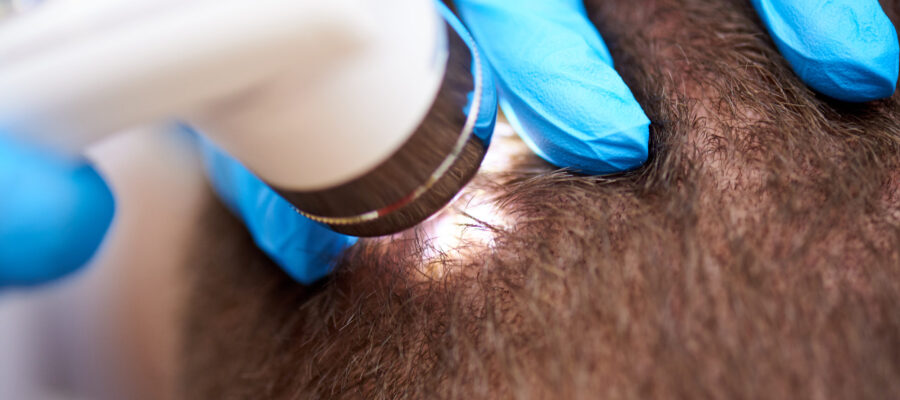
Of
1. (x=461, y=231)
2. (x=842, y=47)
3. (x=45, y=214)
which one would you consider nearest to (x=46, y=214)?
(x=45, y=214)

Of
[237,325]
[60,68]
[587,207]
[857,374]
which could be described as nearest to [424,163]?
[587,207]

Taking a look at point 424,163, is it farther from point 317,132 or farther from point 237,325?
point 237,325

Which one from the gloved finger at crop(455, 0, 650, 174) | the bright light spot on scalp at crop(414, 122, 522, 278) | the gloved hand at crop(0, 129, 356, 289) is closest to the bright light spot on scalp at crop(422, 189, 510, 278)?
the bright light spot on scalp at crop(414, 122, 522, 278)

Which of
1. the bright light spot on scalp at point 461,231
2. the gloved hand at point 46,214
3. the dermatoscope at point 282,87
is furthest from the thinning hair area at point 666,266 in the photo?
the gloved hand at point 46,214

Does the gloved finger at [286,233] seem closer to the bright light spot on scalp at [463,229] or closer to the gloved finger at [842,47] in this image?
the bright light spot on scalp at [463,229]

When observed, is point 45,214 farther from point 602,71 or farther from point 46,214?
point 602,71

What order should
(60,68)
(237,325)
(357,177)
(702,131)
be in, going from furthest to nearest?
(237,325)
(702,131)
(357,177)
(60,68)

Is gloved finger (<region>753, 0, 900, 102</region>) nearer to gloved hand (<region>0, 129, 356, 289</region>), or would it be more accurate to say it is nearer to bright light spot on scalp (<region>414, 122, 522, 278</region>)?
bright light spot on scalp (<region>414, 122, 522, 278</region>)
